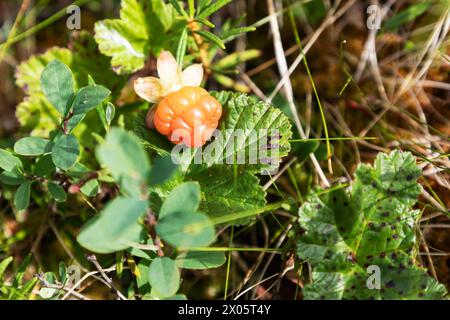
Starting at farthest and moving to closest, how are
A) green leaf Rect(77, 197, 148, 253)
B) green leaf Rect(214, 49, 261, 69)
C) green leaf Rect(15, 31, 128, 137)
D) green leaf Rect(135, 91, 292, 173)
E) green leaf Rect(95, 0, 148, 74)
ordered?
1. green leaf Rect(214, 49, 261, 69)
2. green leaf Rect(15, 31, 128, 137)
3. green leaf Rect(95, 0, 148, 74)
4. green leaf Rect(135, 91, 292, 173)
5. green leaf Rect(77, 197, 148, 253)

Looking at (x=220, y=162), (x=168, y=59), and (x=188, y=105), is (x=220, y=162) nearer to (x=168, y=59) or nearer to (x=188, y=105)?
(x=188, y=105)

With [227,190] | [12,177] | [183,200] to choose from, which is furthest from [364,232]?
[12,177]

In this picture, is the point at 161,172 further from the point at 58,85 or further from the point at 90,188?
the point at 58,85

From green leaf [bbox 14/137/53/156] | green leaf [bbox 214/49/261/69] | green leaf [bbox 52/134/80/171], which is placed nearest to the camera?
green leaf [bbox 52/134/80/171]

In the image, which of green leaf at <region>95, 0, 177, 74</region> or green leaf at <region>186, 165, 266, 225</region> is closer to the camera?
green leaf at <region>186, 165, 266, 225</region>

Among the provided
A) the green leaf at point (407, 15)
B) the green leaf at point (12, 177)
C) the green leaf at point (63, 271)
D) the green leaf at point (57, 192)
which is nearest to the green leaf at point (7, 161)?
the green leaf at point (12, 177)

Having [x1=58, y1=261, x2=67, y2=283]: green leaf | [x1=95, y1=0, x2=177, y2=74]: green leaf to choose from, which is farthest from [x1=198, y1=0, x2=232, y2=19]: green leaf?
[x1=58, y1=261, x2=67, y2=283]: green leaf

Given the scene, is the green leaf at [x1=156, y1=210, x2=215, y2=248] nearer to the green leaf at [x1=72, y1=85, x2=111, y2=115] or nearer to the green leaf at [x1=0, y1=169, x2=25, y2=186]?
the green leaf at [x1=72, y1=85, x2=111, y2=115]
